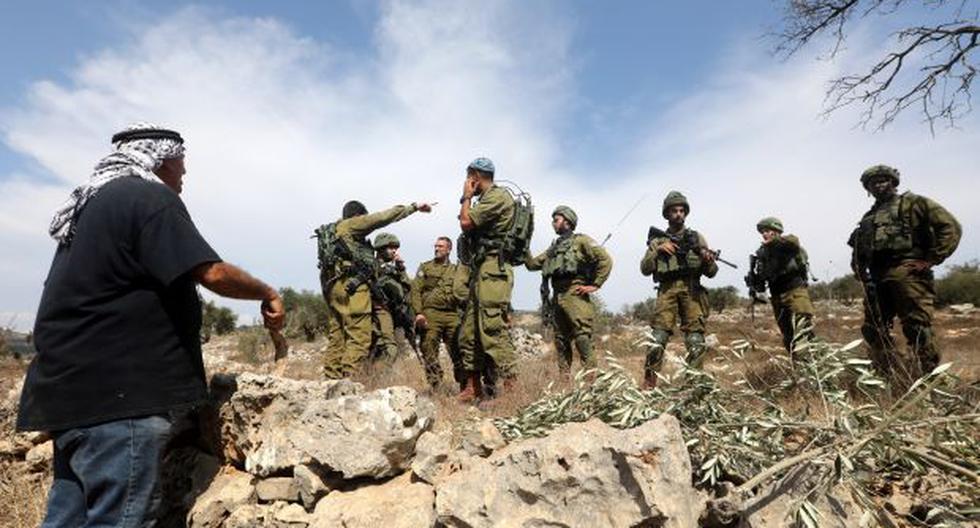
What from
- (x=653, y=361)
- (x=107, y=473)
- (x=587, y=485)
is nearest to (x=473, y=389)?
(x=653, y=361)

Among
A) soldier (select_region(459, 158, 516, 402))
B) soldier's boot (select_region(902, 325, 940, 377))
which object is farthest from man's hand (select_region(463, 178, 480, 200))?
soldier's boot (select_region(902, 325, 940, 377))

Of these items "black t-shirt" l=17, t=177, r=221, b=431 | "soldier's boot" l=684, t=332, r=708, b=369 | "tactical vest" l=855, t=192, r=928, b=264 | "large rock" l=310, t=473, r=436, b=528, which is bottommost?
"large rock" l=310, t=473, r=436, b=528

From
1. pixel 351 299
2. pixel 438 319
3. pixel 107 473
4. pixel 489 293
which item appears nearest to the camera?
pixel 107 473

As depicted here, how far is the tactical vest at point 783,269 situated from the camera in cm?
623

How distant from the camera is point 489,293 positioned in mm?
4926

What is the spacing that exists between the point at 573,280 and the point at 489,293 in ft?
3.99

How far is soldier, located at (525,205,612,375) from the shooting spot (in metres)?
5.62

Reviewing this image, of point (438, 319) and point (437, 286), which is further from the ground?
point (437, 286)

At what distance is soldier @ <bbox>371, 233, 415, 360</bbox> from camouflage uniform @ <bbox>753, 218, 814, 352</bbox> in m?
4.22

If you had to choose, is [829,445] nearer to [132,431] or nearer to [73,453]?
[132,431]

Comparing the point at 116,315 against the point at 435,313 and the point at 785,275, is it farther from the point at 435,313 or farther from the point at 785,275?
the point at 785,275

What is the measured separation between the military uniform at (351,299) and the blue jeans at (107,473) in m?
3.65

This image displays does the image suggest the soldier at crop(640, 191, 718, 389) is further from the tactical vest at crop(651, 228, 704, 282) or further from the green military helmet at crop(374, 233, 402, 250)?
the green military helmet at crop(374, 233, 402, 250)

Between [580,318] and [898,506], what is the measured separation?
3.42m
